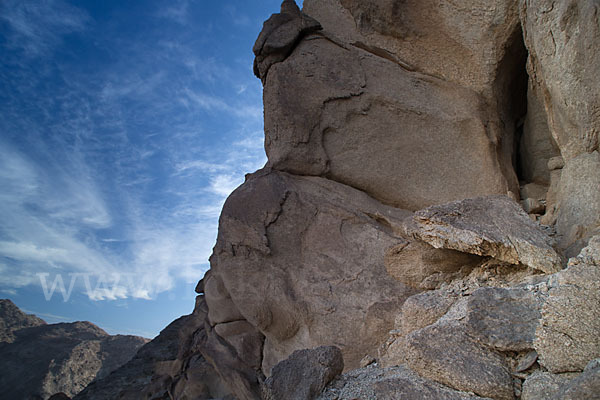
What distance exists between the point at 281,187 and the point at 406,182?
158cm

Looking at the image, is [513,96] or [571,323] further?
[513,96]

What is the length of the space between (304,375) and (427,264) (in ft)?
4.56

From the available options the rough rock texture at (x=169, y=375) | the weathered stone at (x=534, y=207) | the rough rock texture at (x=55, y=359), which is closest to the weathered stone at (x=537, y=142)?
the weathered stone at (x=534, y=207)

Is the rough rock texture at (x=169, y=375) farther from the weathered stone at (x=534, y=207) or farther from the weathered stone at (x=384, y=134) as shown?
the weathered stone at (x=534, y=207)

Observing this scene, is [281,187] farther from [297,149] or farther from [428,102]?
[428,102]

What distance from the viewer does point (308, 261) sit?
521 centimetres

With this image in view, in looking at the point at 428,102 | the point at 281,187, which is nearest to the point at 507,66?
the point at 428,102

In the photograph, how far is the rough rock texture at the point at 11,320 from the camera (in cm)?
1380

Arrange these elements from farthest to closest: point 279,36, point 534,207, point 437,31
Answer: point 279,36, point 437,31, point 534,207

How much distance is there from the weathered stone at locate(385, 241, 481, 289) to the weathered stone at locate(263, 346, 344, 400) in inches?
42.5

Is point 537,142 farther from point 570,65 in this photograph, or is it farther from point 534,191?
point 570,65

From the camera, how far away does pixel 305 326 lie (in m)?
4.95

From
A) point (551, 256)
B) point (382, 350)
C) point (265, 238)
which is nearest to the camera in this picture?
point (551, 256)

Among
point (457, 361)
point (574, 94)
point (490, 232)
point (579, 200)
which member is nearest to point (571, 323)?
point (457, 361)
